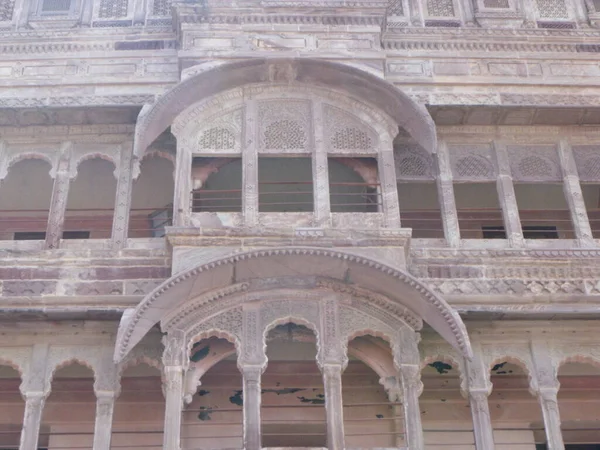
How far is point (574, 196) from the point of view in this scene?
494 inches

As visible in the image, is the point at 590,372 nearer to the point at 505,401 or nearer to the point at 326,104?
the point at 505,401

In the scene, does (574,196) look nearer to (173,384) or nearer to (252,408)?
(252,408)

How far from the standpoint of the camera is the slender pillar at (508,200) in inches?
477

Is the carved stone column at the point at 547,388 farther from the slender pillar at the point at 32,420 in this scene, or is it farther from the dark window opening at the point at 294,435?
the slender pillar at the point at 32,420

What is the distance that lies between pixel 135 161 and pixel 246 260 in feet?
8.18

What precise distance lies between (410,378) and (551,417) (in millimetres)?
1589

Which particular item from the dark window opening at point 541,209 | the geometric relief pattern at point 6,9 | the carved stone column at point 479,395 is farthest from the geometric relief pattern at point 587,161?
the geometric relief pattern at point 6,9

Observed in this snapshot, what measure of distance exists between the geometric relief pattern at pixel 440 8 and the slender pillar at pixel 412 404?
584 centimetres

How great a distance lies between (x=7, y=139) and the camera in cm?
1284

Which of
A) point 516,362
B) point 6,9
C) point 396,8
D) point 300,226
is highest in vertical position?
point 6,9

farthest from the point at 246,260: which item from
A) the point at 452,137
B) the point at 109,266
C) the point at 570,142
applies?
the point at 570,142

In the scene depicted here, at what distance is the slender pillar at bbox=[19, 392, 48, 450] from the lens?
1028 cm

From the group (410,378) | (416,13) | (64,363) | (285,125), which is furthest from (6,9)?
(410,378)

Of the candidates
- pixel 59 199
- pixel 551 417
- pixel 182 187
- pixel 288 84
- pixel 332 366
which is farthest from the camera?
pixel 288 84
